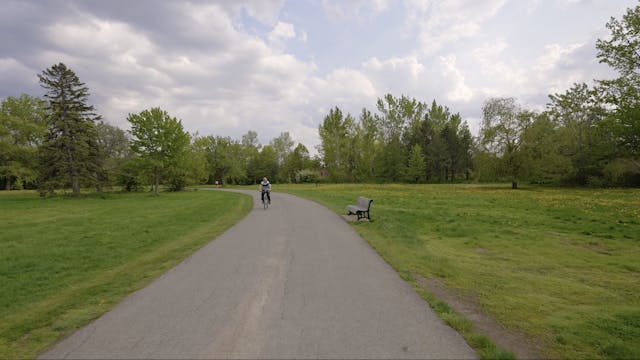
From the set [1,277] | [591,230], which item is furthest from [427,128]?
[1,277]

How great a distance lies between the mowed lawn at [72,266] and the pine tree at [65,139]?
20.4 meters

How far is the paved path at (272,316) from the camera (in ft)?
10.5

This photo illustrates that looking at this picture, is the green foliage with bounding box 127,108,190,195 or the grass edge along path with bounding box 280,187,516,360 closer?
the grass edge along path with bounding box 280,187,516,360

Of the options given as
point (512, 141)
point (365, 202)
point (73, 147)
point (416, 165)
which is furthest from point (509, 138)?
point (73, 147)

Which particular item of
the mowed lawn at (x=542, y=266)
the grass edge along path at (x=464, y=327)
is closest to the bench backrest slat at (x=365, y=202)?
the mowed lawn at (x=542, y=266)

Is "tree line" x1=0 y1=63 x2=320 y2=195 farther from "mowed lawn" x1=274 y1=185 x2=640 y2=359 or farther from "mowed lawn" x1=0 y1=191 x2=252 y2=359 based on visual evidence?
"mowed lawn" x1=274 y1=185 x2=640 y2=359

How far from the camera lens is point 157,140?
3481 centimetres

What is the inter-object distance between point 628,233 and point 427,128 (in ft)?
178

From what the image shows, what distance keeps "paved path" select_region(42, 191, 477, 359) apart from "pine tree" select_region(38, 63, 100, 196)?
106 feet

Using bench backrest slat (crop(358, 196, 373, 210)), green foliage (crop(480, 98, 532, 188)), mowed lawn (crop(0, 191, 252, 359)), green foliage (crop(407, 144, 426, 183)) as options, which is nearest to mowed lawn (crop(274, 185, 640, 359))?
bench backrest slat (crop(358, 196, 373, 210))

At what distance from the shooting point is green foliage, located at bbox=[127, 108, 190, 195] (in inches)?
1341

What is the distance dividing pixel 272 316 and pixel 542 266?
6.37 m

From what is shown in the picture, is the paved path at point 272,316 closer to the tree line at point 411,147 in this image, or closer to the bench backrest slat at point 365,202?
the bench backrest slat at point 365,202

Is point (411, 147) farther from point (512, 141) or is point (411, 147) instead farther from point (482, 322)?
point (482, 322)
